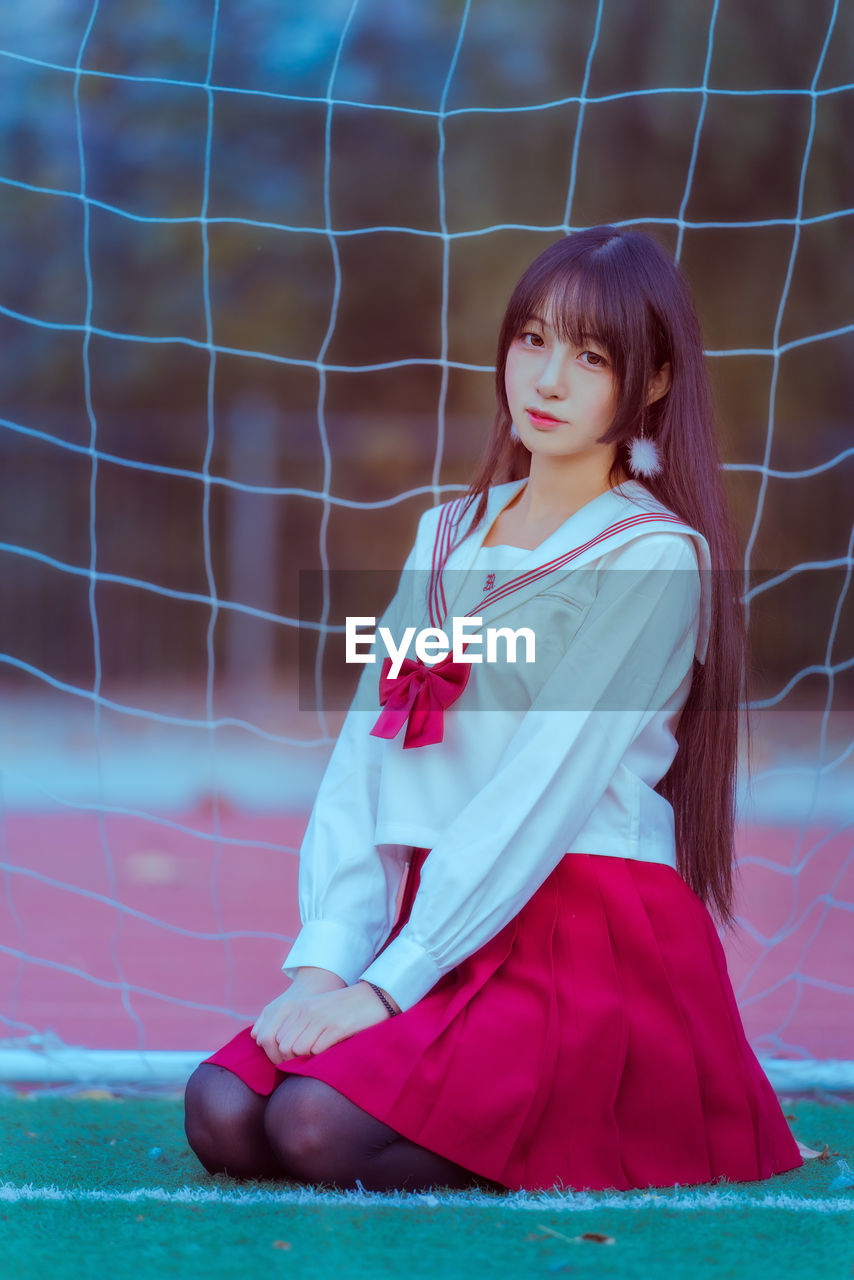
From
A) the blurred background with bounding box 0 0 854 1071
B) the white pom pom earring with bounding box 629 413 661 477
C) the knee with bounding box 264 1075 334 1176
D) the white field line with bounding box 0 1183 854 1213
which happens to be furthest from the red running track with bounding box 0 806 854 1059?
the white pom pom earring with bounding box 629 413 661 477

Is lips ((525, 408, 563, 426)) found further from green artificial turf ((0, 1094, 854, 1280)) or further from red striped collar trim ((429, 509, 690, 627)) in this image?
green artificial turf ((0, 1094, 854, 1280))

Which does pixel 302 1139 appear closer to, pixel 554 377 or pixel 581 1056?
pixel 581 1056

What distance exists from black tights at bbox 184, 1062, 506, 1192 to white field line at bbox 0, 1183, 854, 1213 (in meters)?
0.01

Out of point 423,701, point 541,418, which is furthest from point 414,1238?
point 541,418

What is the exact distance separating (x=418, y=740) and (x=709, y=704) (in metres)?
0.30

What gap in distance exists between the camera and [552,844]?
131 cm

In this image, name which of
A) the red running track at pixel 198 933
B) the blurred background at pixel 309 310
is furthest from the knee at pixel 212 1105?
the blurred background at pixel 309 310

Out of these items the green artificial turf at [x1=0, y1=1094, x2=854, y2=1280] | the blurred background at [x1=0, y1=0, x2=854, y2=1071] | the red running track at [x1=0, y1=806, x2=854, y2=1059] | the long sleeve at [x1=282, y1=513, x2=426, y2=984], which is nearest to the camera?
the green artificial turf at [x1=0, y1=1094, x2=854, y2=1280]

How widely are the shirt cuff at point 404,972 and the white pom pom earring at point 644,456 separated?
1.71 ft

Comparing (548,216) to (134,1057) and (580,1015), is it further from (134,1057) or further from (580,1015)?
(580,1015)

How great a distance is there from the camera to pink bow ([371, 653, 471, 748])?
1376mm

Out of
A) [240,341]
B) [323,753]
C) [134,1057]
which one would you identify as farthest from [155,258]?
[134,1057]

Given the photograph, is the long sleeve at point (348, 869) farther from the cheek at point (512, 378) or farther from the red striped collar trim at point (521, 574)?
the cheek at point (512, 378)

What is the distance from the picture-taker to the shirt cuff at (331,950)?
134 cm
